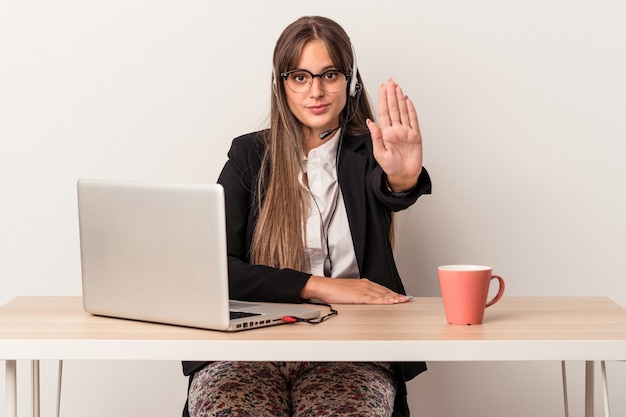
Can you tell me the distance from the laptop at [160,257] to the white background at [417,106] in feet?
3.61

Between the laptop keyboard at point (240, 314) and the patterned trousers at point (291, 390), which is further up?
the laptop keyboard at point (240, 314)

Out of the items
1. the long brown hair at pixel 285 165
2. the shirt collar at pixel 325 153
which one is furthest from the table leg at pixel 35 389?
the shirt collar at pixel 325 153

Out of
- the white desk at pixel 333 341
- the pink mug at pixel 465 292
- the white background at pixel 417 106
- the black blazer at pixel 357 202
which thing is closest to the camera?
the white desk at pixel 333 341

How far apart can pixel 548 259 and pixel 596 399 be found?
0.45 m

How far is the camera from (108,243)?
1448 millimetres

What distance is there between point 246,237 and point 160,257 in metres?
0.62

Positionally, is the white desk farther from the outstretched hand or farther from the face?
the face

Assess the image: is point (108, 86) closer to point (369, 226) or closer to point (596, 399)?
point (369, 226)

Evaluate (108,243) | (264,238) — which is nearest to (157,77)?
(264,238)

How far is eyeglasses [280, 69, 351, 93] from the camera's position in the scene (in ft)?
6.51

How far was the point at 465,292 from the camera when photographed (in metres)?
1.37

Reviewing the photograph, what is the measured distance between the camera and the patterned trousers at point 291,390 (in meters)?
1.51

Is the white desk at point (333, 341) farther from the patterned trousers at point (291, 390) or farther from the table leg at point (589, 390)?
the table leg at point (589, 390)

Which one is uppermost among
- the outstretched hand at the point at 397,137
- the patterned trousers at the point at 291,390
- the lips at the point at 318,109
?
the lips at the point at 318,109
